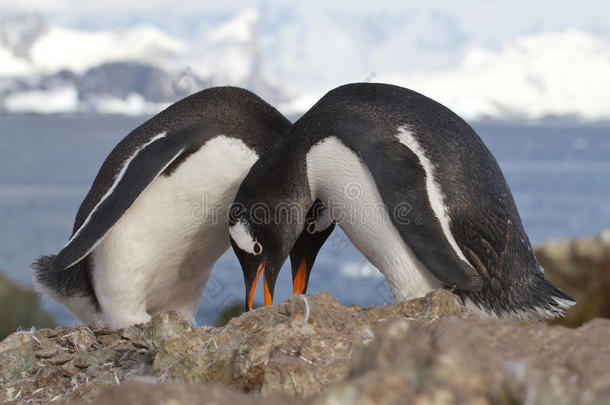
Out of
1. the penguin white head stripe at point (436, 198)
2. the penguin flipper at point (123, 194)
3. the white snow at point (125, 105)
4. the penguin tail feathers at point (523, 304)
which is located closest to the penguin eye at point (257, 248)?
the penguin flipper at point (123, 194)

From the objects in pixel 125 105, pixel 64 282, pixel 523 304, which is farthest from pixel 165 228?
→ pixel 125 105

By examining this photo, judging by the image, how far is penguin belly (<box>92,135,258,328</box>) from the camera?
13.0 feet

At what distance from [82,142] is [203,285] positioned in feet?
343

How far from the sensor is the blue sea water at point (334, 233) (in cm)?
2459

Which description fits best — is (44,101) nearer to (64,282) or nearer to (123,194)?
(64,282)

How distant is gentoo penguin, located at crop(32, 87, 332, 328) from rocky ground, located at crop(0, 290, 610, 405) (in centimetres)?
52

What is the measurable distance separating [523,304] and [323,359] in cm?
157

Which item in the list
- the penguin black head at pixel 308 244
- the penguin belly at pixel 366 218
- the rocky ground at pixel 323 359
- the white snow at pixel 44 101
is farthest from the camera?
the white snow at pixel 44 101

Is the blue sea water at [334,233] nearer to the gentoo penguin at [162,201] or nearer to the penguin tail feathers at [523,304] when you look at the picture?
the gentoo penguin at [162,201]

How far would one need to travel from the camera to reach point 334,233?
196 inches

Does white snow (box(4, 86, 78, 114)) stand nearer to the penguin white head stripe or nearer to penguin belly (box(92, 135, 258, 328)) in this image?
penguin belly (box(92, 135, 258, 328))

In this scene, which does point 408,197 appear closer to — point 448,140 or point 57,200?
point 448,140

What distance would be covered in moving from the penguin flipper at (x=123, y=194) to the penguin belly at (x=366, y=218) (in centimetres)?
76

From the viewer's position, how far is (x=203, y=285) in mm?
4762
